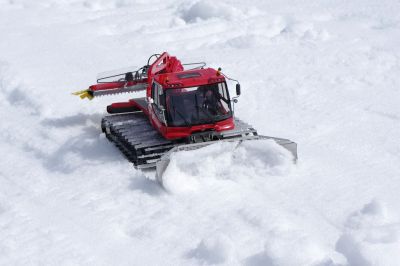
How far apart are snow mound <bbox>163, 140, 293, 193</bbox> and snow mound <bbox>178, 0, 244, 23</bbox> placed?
453 inches

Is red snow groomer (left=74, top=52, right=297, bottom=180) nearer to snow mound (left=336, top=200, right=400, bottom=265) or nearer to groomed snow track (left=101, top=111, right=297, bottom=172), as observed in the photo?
groomed snow track (left=101, top=111, right=297, bottom=172)

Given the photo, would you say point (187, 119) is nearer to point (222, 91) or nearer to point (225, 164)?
point (222, 91)

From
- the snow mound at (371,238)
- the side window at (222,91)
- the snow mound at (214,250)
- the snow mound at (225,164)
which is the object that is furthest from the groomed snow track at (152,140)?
the snow mound at (371,238)

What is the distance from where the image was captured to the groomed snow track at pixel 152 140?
34.2 feet

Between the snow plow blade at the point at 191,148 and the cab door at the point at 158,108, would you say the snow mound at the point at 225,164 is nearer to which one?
the snow plow blade at the point at 191,148

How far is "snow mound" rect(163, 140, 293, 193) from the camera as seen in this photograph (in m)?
9.76

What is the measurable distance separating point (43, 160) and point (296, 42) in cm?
→ 947

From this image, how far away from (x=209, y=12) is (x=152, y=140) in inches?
439

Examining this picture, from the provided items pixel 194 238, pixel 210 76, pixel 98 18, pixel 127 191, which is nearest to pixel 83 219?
pixel 127 191

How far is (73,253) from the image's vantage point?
26.5 ft

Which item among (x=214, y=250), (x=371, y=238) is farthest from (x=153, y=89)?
(x=371, y=238)

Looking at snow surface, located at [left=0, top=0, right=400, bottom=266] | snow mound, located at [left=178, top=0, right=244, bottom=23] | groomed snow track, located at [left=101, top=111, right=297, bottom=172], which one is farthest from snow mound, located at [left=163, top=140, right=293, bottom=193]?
snow mound, located at [left=178, top=0, right=244, bottom=23]

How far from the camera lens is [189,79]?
427 inches

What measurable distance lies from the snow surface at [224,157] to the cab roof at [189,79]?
1265 millimetres
